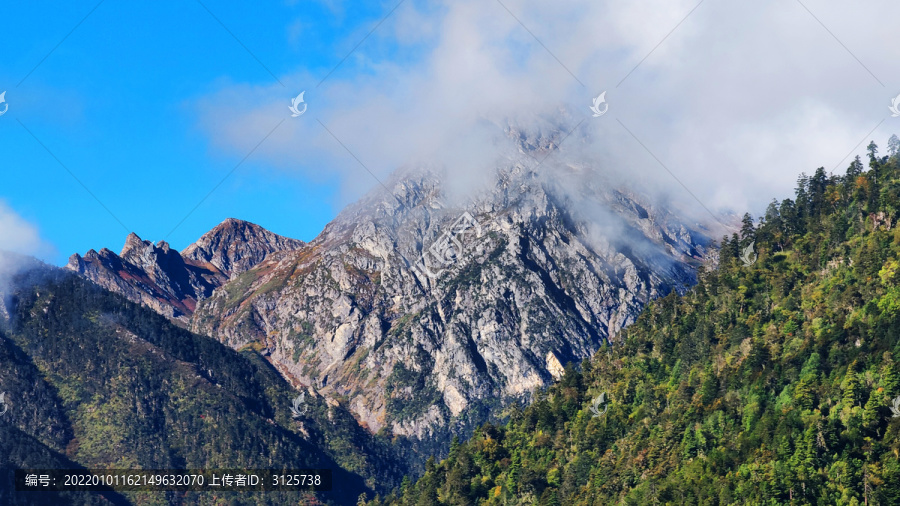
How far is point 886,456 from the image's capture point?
17438 cm

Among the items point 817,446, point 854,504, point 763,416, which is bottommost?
point 854,504

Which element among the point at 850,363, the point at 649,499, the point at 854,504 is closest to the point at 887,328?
the point at 850,363

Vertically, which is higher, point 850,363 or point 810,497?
point 850,363

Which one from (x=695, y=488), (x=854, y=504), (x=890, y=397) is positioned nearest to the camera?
(x=854, y=504)

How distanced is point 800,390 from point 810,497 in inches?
1009

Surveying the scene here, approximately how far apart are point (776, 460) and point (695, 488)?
636 inches

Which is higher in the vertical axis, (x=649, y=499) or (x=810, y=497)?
(x=649, y=499)

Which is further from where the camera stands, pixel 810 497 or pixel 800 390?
pixel 800 390

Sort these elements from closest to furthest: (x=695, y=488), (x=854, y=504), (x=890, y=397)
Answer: (x=854, y=504), (x=890, y=397), (x=695, y=488)

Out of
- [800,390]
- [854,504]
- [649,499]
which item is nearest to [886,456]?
[854,504]

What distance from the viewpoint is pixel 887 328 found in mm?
197625

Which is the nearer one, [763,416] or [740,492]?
[740,492]

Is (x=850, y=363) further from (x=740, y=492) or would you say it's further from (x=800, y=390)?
(x=740, y=492)

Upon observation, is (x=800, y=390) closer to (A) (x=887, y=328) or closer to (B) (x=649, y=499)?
(A) (x=887, y=328)
